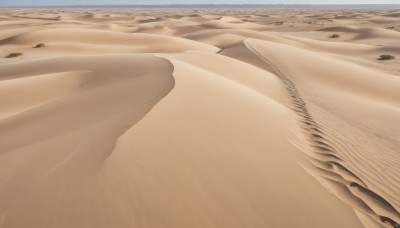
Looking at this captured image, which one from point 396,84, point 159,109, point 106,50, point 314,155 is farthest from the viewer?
point 106,50

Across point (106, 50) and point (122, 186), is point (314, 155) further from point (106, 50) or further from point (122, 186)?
point (106, 50)

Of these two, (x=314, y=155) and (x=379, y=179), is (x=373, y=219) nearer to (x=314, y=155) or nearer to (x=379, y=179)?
(x=379, y=179)

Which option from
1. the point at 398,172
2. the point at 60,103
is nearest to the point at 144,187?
the point at 398,172

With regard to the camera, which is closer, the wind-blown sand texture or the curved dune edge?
the wind-blown sand texture

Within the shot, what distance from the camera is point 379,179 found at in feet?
14.9

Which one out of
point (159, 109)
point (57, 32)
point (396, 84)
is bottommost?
point (57, 32)

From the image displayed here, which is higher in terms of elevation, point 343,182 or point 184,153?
point 184,153

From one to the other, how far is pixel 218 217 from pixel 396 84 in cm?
1051

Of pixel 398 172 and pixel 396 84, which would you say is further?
pixel 396 84

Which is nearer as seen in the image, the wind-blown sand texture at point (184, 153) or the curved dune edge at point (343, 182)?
the wind-blown sand texture at point (184, 153)

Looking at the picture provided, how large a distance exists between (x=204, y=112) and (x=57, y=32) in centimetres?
2243

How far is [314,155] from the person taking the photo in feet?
16.2

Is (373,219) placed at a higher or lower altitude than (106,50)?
higher

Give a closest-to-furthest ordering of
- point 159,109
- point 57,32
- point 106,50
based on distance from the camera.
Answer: point 159,109 → point 106,50 → point 57,32
